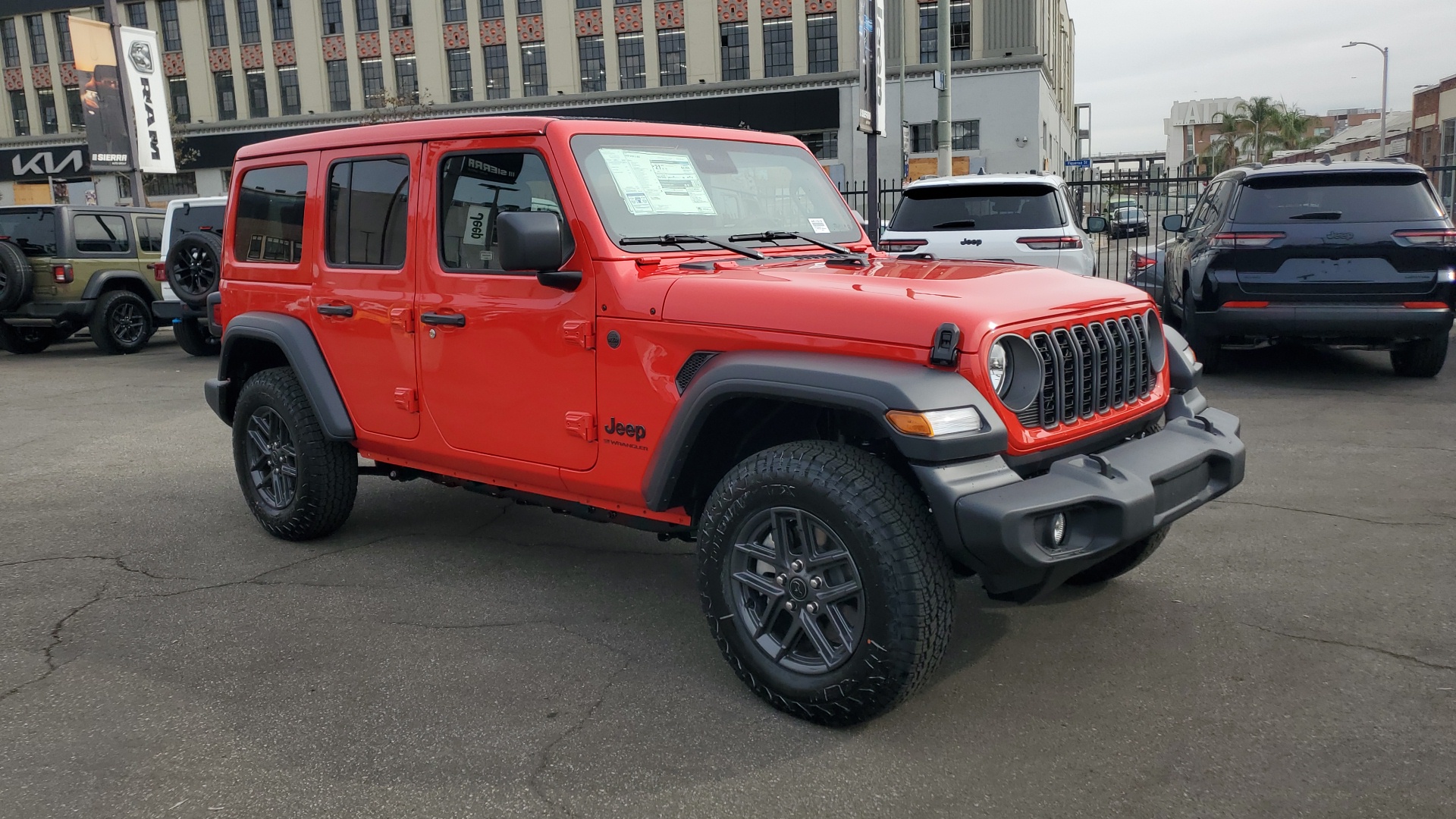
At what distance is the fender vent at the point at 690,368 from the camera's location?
11.6 ft

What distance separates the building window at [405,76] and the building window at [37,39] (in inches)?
710

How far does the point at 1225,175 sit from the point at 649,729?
850 cm

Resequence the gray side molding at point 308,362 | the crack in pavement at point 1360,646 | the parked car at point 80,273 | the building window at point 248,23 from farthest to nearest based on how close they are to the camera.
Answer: the building window at point 248,23 < the parked car at point 80,273 < the gray side molding at point 308,362 < the crack in pavement at point 1360,646

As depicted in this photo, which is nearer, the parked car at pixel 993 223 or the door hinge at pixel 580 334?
the door hinge at pixel 580 334

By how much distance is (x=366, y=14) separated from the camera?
4538 centimetres

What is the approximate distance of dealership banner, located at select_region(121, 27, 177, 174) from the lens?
19.5 m

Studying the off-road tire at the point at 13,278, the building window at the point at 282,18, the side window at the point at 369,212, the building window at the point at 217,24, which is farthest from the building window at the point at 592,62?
the side window at the point at 369,212

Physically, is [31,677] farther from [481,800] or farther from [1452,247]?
[1452,247]

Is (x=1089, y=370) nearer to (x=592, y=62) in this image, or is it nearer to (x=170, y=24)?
(x=592, y=62)

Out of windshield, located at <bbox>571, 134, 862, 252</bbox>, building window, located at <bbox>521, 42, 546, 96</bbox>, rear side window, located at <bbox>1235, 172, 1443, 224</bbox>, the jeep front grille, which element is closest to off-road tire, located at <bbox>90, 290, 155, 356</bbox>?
windshield, located at <bbox>571, 134, 862, 252</bbox>

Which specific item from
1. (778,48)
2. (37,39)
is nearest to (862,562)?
(778,48)

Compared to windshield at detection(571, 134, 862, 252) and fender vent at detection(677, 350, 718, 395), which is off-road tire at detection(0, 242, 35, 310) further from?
fender vent at detection(677, 350, 718, 395)

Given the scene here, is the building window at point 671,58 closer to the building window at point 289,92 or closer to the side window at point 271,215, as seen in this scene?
the building window at point 289,92

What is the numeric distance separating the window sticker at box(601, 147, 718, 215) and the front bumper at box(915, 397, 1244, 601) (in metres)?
1.60
